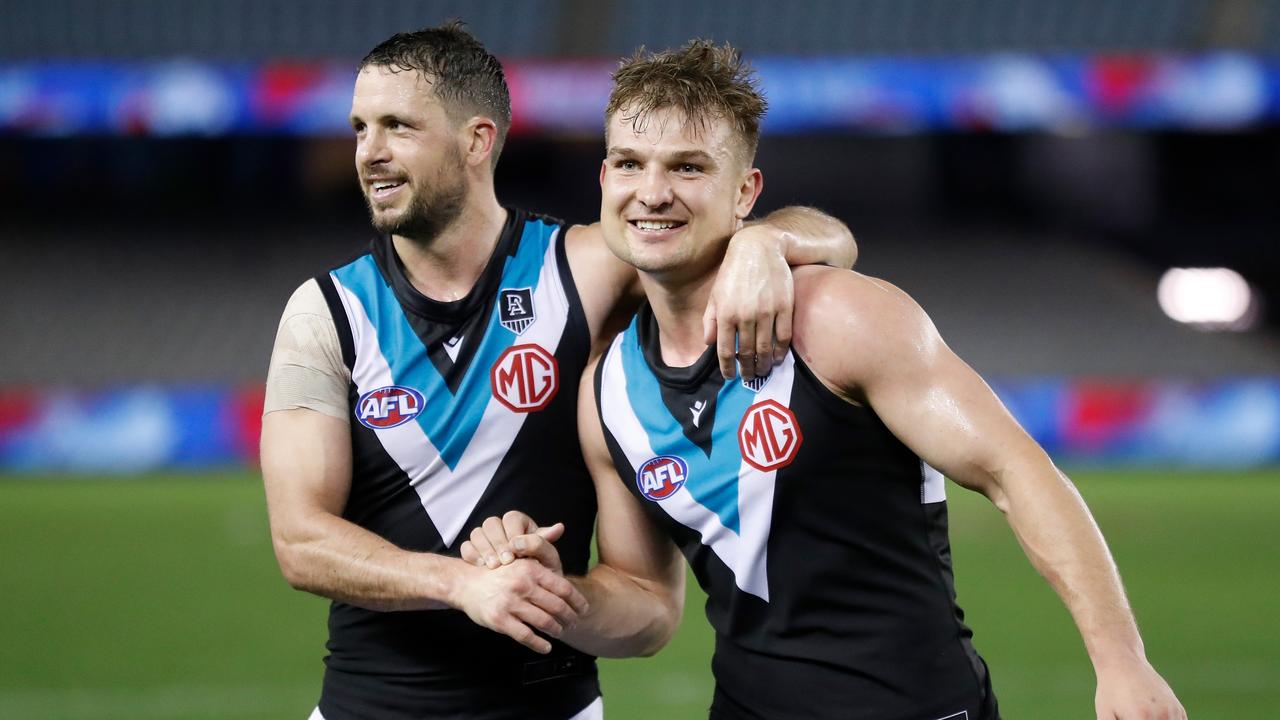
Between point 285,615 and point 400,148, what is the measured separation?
611 centimetres

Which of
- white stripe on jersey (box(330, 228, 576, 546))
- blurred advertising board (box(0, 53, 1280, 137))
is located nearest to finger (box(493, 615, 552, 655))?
white stripe on jersey (box(330, 228, 576, 546))

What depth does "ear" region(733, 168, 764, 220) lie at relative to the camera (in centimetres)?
315

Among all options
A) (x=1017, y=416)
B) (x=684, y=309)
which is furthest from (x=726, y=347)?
(x=1017, y=416)

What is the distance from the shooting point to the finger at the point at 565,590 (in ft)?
9.52

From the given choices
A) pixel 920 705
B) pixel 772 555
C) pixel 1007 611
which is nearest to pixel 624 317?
pixel 772 555

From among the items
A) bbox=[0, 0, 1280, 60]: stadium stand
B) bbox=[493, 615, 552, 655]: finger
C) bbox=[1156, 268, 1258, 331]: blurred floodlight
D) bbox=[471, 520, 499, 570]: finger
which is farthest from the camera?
bbox=[1156, 268, 1258, 331]: blurred floodlight

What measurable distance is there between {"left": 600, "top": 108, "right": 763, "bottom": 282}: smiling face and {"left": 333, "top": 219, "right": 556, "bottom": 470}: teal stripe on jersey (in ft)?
2.05

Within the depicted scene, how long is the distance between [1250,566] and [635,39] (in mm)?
11313

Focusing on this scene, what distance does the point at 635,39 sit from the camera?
18.5 meters

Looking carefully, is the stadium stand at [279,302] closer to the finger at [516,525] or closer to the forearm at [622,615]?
the forearm at [622,615]

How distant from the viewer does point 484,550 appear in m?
2.96

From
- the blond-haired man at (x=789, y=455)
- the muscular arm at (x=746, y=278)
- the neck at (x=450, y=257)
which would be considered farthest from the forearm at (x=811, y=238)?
the neck at (x=450, y=257)

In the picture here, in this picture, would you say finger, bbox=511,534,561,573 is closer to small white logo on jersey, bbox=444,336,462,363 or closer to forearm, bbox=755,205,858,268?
small white logo on jersey, bbox=444,336,462,363

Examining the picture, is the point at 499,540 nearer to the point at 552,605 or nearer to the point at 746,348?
the point at 552,605
